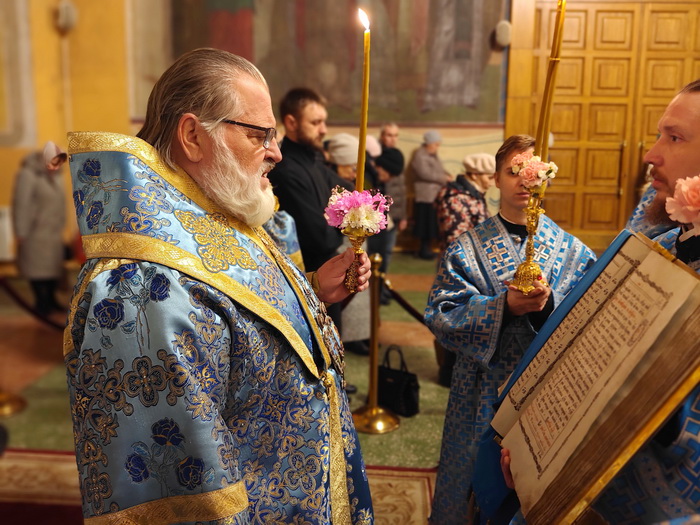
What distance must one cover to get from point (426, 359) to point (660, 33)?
4567 millimetres

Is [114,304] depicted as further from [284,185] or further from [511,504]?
[284,185]

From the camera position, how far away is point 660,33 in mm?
6754

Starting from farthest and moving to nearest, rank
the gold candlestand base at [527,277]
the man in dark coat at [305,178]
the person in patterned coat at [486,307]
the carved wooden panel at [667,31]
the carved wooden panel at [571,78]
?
the carved wooden panel at [571,78], the carved wooden panel at [667,31], the man in dark coat at [305,178], the person in patterned coat at [486,307], the gold candlestand base at [527,277]

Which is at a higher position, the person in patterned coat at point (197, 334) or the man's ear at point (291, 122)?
the man's ear at point (291, 122)

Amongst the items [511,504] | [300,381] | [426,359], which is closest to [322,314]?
[300,381]

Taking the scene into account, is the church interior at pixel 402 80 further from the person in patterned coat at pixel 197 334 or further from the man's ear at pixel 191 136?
the man's ear at pixel 191 136

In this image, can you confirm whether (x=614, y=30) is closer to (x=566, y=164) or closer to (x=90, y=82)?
(x=566, y=164)

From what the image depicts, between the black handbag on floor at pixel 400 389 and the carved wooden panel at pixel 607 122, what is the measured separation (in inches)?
162

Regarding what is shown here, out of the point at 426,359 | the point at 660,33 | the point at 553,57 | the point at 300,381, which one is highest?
the point at 660,33

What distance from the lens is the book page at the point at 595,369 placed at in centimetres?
89

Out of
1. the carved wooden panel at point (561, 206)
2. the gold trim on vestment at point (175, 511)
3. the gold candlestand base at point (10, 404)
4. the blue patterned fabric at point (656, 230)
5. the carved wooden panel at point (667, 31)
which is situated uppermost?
the carved wooden panel at point (667, 31)

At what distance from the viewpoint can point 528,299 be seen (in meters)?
1.81

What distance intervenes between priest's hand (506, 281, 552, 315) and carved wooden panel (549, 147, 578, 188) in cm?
506

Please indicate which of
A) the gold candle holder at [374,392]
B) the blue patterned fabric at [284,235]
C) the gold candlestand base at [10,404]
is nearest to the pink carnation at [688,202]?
the blue patterned fabric at [284,235]
